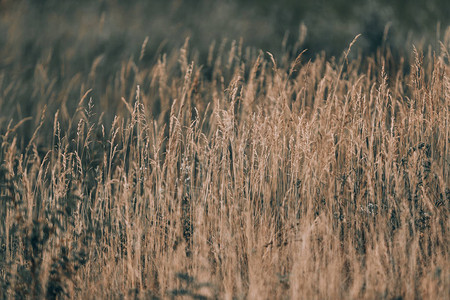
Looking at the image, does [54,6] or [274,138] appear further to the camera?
[54,6]

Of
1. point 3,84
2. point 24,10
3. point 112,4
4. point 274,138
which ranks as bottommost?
point 274,138

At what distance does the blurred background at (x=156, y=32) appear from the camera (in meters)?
6.68

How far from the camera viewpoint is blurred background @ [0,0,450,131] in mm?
6680

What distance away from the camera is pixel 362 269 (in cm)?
246

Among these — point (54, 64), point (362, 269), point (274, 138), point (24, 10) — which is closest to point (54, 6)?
point (24, 10)

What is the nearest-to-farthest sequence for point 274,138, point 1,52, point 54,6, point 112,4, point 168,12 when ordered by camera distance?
point 274,138 → point 1,52 → point 54,6 → point 112,4 → point 168,12

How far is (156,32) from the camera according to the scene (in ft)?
28.3

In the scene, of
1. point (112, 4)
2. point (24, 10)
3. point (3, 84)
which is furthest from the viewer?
point (112, 4)

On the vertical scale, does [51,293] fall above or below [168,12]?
below

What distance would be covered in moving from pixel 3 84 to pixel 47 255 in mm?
4455

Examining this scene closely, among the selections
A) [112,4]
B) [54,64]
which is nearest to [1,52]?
[54,64]

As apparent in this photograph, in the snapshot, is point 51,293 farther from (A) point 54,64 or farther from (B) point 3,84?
(A) point 54,64

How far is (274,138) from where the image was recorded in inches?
117

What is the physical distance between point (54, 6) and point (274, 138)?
664 cm
